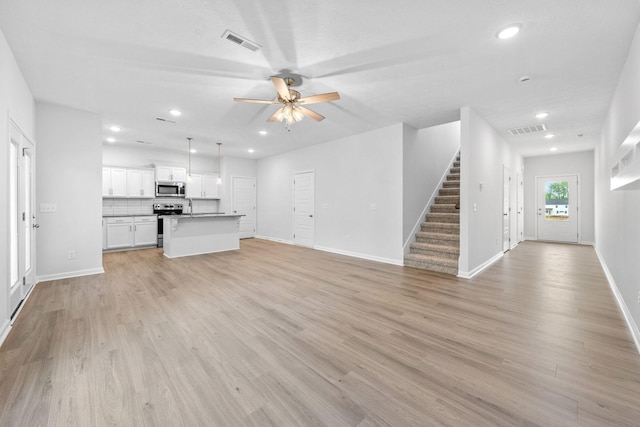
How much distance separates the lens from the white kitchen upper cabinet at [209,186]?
28.0 feet

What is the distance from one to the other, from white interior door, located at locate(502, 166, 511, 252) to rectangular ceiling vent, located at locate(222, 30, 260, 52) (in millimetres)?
6050

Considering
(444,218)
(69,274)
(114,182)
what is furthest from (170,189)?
(444,218)

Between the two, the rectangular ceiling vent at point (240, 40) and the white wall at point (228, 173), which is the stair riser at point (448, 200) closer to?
the rectangular ceiling vent at point (240, 40)

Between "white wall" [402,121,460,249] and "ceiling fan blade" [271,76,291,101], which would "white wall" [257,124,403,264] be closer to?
"white wall" [402,121,460,249]

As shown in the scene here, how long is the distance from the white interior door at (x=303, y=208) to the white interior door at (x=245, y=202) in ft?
6.96

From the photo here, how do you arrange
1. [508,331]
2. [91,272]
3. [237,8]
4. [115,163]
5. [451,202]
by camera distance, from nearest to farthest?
[237,8], [508,331], [91,272], [451,202], [115,163]

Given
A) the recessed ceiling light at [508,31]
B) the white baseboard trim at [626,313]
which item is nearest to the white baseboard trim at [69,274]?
the recessed ceiling light at [508,31]

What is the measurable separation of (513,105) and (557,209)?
616cm

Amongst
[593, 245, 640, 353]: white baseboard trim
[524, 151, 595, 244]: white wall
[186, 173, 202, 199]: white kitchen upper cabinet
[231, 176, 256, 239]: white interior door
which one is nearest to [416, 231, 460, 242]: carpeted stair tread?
[593, 245, 640, 353]: white baseboard trim

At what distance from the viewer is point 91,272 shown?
453 centimetres

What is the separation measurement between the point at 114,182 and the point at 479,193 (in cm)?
849

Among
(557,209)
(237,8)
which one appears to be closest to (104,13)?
(237,8)

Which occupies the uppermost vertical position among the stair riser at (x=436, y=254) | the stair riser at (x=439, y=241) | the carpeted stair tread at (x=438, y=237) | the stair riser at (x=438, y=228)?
the stair riser at (x=438, y=228)

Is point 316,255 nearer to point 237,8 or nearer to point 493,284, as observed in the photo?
point 493,284
